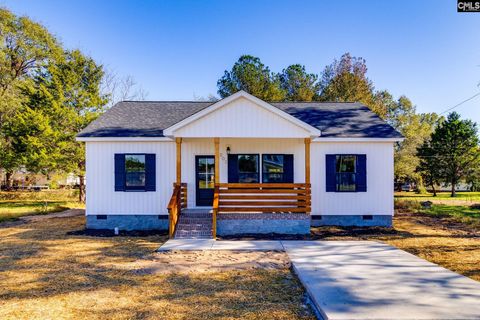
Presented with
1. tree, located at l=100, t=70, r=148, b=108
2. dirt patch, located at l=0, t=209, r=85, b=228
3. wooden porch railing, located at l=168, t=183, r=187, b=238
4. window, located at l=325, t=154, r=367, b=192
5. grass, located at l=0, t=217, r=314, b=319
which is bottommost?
dirt patch, located at l=0, t=209, r=85, b=228

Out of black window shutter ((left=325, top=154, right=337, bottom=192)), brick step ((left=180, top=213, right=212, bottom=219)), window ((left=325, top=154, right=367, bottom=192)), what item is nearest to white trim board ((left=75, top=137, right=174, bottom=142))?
brick step ((left=180, top=213, right=212, bottom=219))

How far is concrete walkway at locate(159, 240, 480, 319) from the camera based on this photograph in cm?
409

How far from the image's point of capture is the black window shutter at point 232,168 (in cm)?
1167

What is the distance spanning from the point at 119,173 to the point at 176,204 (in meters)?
2.63

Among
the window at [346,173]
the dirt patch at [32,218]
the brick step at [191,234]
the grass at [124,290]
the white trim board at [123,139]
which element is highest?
the white trim board at [123,139]

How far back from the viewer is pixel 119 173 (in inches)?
440

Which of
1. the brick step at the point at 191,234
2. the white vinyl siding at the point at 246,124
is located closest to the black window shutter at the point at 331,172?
the white vinyl siding at the point at 246,124

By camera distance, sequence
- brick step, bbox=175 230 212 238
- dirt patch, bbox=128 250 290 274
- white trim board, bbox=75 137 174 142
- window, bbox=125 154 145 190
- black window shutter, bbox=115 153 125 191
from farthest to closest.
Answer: window, bbox=125 154 145 190
black window shutter, bbox=115 153 125 191
white trim board, bbox=75 137 174 142
brick step, bbox=175 230 212 238
dirt patch, bbox=128 250 290 274

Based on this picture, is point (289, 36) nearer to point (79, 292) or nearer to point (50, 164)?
point (50, 164)

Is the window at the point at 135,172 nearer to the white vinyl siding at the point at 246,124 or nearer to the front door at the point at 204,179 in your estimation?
the front door at the point at 204,179

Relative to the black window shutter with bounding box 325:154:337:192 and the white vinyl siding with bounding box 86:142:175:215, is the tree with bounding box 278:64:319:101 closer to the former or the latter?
the black window shutter with bounding box 325:154:337:192

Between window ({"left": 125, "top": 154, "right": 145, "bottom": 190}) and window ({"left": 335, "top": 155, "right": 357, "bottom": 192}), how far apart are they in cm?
704

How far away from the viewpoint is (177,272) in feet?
20.5

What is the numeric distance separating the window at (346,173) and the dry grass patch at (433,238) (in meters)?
1.50
